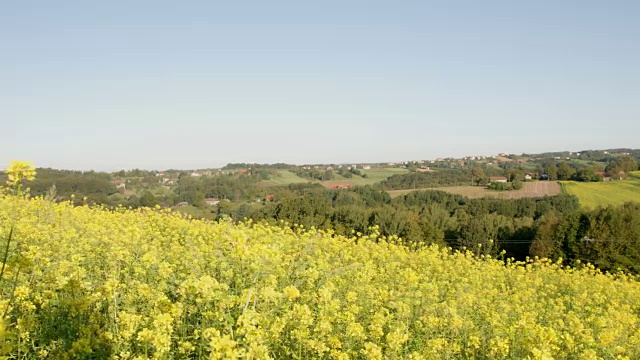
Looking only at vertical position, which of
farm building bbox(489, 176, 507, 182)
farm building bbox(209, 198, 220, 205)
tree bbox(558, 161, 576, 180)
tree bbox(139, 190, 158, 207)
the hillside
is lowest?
farm building bbox(209, 198, 220, 205)

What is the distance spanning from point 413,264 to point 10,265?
10635mm

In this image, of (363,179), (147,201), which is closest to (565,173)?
(363,179)

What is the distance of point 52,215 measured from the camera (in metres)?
9.56

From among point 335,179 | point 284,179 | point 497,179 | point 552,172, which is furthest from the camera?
point 335,179

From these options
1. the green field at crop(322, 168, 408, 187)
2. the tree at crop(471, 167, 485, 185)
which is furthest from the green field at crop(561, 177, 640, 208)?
the green field at crop(322, 168, 408, 187)

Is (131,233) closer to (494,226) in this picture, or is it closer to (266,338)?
(266,338)

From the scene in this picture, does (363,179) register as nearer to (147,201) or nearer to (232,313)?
(147,201)

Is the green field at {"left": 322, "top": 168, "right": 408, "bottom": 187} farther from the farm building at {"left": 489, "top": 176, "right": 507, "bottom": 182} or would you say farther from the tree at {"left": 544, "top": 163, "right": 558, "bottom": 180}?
the tree at {"left": 544, "top": 163, "right": 558, "bottom": 180}

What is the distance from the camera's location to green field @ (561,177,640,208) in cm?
7519

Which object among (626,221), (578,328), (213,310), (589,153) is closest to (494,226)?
(626,221)

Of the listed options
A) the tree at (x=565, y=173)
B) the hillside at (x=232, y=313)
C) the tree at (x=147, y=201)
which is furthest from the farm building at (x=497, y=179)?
the hillside at (x=232, y=313)

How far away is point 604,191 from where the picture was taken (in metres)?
84.1

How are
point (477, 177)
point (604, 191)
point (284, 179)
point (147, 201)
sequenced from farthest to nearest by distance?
point (284, 179) < point (477, 177) < point (604, 191) < point (147, 201)

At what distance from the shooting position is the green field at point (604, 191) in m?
75.2
